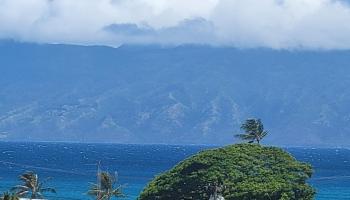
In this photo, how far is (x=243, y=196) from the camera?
79312mm

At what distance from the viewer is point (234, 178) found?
272 feet

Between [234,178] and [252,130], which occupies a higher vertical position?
[252,130]

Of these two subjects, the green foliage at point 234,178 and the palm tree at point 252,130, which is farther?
the palm tree at point 252,130

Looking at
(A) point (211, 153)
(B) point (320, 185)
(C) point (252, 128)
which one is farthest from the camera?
(B) point (320, 185)

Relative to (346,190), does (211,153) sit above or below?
below

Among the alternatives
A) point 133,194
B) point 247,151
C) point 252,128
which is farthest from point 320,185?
point 247,151

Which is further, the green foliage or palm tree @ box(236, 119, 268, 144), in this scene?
palm tree @ box(236, 119, 268, 144)

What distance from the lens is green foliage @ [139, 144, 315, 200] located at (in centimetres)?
8050

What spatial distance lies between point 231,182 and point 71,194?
275 ft

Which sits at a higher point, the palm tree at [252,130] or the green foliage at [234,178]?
the palm tree at [252,130]

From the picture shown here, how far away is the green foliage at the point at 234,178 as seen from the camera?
80.5 metres

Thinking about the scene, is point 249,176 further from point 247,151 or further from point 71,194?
point 71,194

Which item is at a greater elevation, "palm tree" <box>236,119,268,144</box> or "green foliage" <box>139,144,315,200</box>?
"palm tree" <box>236,119,268,144</box>

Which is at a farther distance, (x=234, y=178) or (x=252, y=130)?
(x=252, y=130)
